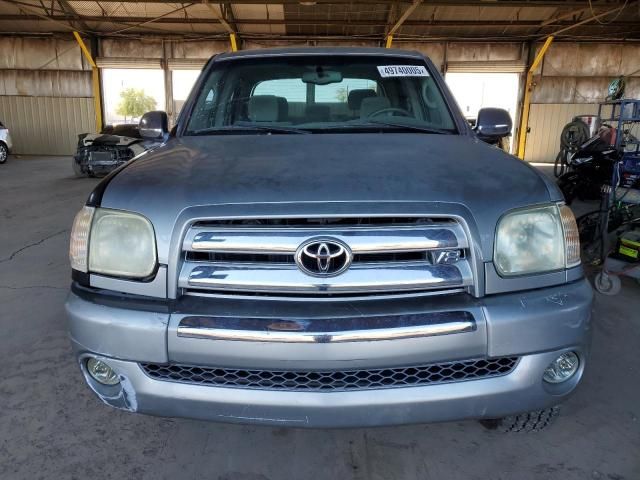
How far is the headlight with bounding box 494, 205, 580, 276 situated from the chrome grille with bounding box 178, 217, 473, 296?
0.15m

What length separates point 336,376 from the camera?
1572mm

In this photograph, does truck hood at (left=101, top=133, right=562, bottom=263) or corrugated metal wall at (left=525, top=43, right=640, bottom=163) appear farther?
corrugated metal wall at (left=525, top=43, right=640, bottom=163)

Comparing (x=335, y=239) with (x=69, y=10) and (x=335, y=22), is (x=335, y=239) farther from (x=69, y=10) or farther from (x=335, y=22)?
(x=69, y=10)

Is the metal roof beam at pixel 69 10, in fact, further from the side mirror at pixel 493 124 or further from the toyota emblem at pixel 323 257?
the toyota emblem at pixel 323 257

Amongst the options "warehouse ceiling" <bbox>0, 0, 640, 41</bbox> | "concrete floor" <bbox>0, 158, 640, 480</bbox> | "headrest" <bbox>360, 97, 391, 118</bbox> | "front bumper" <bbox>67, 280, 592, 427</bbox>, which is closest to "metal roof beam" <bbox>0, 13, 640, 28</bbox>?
"warehouse ceiling" <bbox>0, 0, 640, 41</bbox>

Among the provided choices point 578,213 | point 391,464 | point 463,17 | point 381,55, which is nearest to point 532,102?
point 463,17

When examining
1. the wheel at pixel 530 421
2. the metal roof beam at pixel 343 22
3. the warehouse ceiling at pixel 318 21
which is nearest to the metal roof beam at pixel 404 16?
the warehouse ceiling at pixel 318 21

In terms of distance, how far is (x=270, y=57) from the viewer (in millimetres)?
2932

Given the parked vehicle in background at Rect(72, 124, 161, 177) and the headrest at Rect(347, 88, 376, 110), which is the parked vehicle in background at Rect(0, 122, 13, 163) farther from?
the headrest at Rect(347, 88, 376, 110)

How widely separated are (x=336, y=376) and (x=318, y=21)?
15.5m

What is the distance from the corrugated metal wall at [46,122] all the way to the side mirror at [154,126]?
17.1 meters

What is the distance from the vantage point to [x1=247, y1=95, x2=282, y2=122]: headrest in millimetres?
2689

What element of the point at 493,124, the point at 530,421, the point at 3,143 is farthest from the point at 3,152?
the point at 530,421

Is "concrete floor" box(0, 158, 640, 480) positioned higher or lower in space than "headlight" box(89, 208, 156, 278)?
lower
